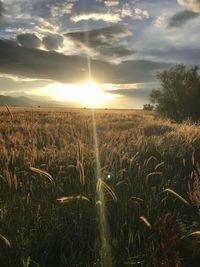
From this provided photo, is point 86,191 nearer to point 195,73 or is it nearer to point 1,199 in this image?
point 1,199

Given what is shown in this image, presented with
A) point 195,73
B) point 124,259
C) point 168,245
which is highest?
point 195,73

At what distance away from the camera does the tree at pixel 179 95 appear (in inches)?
1518

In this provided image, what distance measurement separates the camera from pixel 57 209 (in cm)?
479

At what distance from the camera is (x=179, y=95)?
1599 inches

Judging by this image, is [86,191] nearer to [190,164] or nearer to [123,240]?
[123,240]

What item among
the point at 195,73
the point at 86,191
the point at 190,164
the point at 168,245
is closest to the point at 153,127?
the point at 190,164

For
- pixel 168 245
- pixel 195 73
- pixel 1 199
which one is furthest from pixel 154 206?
pixel 195 73

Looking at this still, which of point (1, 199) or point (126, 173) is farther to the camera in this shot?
point (126, 173)

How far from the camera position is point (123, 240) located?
4352 mm

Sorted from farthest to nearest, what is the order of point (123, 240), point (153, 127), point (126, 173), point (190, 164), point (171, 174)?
point (153, 127) → point (190, 164) → point (171, 174) → point (126, 173) → point (123, 240)

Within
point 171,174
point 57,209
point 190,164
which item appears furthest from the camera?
point 190,164

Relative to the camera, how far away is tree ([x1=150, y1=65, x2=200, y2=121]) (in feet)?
127

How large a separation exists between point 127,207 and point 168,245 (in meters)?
2.71

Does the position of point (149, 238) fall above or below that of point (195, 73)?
below
